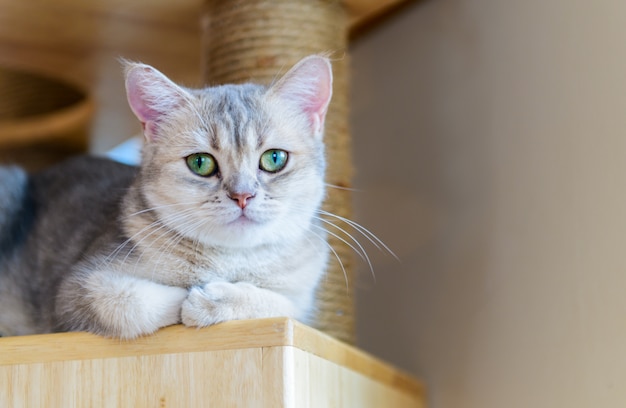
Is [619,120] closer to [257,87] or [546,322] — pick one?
[546,322]

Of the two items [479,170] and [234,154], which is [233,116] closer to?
[234,154]

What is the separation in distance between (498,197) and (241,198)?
73cm

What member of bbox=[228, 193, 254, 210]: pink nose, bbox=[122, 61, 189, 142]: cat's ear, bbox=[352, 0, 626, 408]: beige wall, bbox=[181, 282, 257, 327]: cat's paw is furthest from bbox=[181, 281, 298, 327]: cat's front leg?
bbox=[352, 0, 626, 408]: beige wall


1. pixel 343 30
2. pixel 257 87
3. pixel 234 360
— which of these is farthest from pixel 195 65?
pixel 234 360

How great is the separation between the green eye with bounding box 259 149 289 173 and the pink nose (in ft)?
0.28

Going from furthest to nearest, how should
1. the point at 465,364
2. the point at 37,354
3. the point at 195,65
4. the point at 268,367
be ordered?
the point at 195,65 < the point at 465,364 < the point at 37,354 < the point at 268,367

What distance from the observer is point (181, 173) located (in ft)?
4.04

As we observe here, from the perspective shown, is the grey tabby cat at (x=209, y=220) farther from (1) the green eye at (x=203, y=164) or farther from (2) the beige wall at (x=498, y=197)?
(2) the beige wall at (x=498, y=197)

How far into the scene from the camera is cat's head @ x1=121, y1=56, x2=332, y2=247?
1193mm

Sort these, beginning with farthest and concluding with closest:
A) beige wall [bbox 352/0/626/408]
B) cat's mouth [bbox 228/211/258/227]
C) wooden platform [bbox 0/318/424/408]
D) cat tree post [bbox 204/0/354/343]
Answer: cat tree post [bbox 204/0/354/343], beige wall [bbox 352/0/626/408], cat's mouth [bbox 228/211/258/227], wooden platform [bbox 0/318/424/408]

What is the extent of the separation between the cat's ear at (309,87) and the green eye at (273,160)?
0.11 metres

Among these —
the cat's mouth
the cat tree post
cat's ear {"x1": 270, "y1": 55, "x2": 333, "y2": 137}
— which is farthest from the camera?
the cat tree post

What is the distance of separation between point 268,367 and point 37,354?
37 cm

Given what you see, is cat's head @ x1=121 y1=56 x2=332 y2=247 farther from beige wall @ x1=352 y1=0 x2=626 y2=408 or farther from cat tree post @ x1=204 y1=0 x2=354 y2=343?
beige wall @ x1=352 y1=0 x2=626 y2=408
